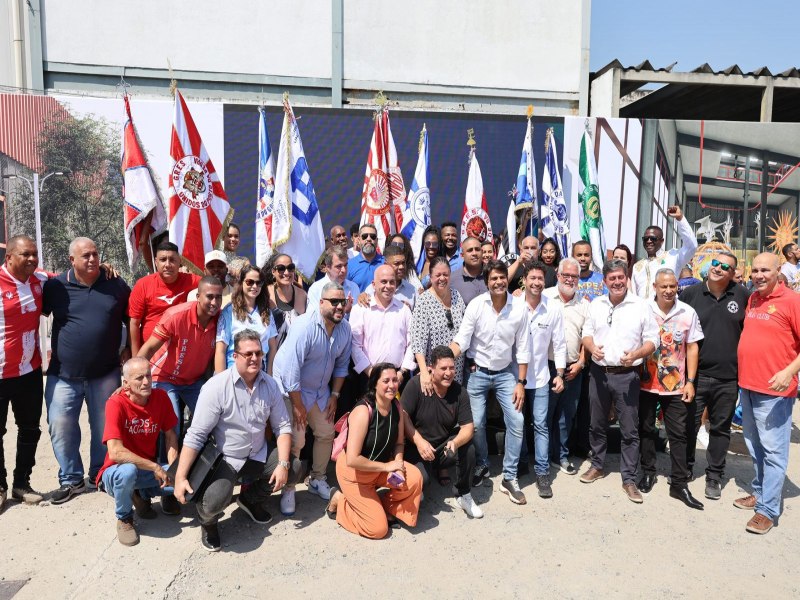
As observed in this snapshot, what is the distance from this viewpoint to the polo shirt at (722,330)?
451 centimetres

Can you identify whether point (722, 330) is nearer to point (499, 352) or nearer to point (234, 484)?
point (499, 352)

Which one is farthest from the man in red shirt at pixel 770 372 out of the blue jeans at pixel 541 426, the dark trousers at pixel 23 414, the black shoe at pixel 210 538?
the dark trousers at pixel 23 414

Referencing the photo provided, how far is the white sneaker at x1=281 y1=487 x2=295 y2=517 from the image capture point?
4102 mm

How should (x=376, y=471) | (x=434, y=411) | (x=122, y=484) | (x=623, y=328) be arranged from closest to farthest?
(x=122, y=484) → (x=376, y=471) → (x=434, y=411) → (x=623, y=328)

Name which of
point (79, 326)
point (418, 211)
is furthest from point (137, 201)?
point (418, 211)

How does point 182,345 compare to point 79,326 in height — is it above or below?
below

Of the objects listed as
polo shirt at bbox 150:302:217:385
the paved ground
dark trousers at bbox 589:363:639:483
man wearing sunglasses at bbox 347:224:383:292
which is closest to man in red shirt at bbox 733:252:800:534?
the paved ground

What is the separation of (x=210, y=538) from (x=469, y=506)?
180 cm

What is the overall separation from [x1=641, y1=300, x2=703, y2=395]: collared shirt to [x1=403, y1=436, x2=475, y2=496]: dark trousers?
1.57 metres

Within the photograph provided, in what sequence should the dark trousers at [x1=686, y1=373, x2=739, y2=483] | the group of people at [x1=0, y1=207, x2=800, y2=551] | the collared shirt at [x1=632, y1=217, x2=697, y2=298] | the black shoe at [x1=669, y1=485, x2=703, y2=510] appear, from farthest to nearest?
the collared shirt at [x1=632, y1=217, x2=697, y2=298], the dark trousers at [x1=686, y1=373, x2=739, y2=483], the black shoe at [x1=669, y1=485, x2=703, y2=510], the group of people at [x1=0, y1=207, x2=800, y2=551]

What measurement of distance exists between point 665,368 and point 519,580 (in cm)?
213

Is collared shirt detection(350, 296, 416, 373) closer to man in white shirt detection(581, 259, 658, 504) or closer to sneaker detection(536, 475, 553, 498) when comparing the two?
sneaker detection(536, 475, 553, 498)

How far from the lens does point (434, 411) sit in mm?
4215

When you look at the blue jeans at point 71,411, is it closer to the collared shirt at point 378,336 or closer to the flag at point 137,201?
the flag at point 137,201
